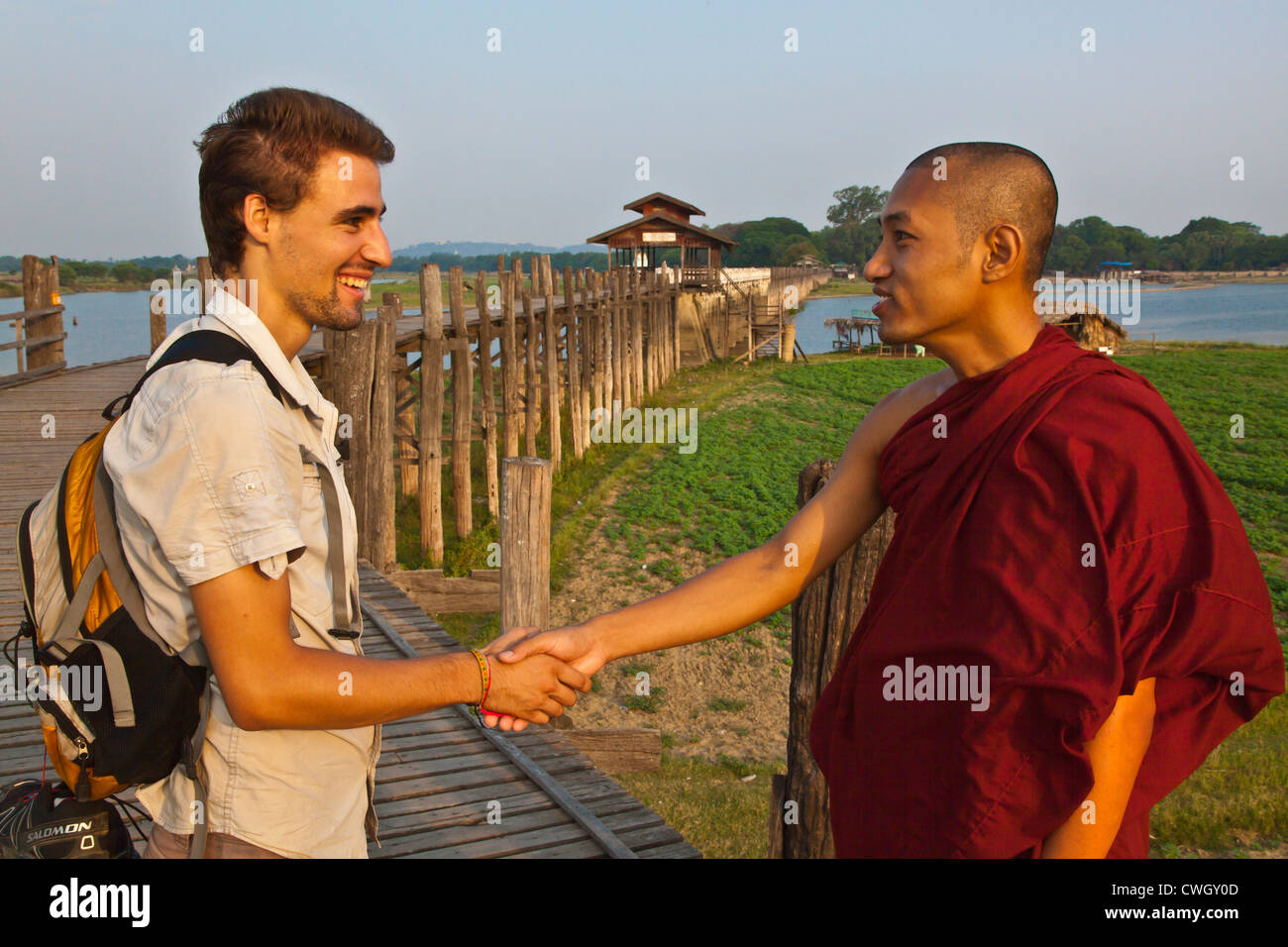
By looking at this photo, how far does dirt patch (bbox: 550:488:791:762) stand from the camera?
879cm

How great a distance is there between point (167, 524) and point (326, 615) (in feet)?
1.32

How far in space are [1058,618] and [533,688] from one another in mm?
1292

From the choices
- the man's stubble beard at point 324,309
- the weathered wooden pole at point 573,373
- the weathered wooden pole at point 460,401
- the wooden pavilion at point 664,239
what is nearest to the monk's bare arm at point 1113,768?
the man's stubble beard at point 324,309

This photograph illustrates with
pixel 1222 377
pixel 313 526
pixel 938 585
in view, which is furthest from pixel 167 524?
pixel 1222 377

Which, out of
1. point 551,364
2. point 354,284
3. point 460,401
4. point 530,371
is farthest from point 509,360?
point 354,284

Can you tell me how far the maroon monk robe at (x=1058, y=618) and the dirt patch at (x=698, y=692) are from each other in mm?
6280

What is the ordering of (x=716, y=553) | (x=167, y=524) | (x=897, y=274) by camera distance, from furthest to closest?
1. (x=716, y=553)
2. (x=897, y=274)
3. (x=167, y=524)

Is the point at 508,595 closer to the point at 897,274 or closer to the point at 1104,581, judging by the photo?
the point at 897,274

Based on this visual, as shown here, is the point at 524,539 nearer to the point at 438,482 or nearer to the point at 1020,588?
the point at 1020,588

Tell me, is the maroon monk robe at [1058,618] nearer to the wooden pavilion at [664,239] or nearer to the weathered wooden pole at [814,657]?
the weathered wooden pole at [814,657]

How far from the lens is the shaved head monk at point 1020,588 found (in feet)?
5.08

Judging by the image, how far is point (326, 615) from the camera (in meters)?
1.84

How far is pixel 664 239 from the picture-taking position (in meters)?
38.9

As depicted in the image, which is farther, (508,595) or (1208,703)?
(508,595)
